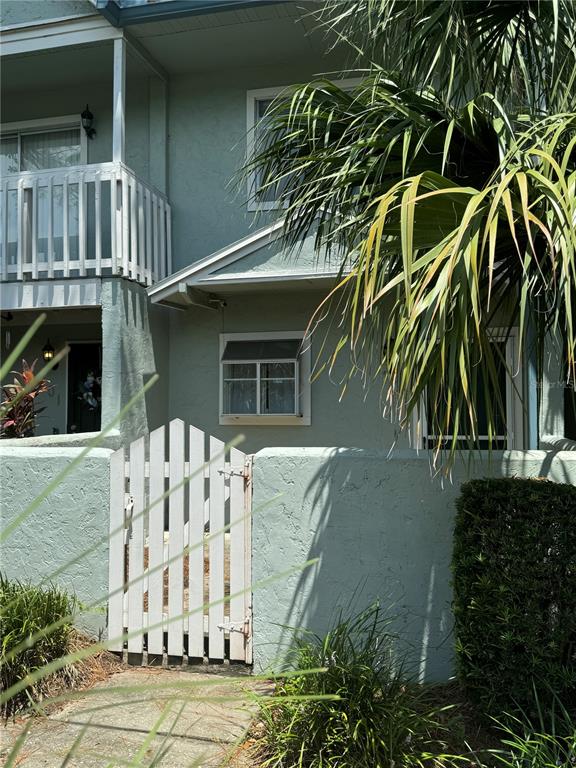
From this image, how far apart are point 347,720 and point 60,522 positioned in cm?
252

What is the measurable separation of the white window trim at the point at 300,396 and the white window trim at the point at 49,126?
3617 millimetres

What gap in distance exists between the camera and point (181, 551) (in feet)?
14.1

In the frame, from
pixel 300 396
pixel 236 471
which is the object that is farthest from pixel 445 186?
pixel 300 396

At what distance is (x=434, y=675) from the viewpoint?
3.92 meters

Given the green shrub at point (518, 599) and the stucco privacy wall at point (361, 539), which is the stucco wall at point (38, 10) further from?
the green shrub at point (518, 599)

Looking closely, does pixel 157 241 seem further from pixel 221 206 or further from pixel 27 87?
pixel 27 87

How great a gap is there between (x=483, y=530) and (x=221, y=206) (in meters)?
6.58

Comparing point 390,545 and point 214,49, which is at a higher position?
point 214,49

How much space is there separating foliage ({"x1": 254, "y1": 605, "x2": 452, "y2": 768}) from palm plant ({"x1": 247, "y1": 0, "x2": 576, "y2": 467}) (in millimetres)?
1293

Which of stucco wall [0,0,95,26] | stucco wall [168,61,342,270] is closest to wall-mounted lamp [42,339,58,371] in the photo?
stucco wall [168,61,342,270]

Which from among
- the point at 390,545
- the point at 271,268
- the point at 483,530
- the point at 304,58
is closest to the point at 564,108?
the point at 483,530

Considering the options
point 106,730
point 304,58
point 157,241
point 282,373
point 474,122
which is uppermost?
point 304,58

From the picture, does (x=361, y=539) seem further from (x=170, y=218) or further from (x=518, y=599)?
(x=170, y=218)

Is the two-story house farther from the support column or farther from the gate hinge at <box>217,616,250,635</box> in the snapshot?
the gate hinge at <box>217,616,250,635</box>
